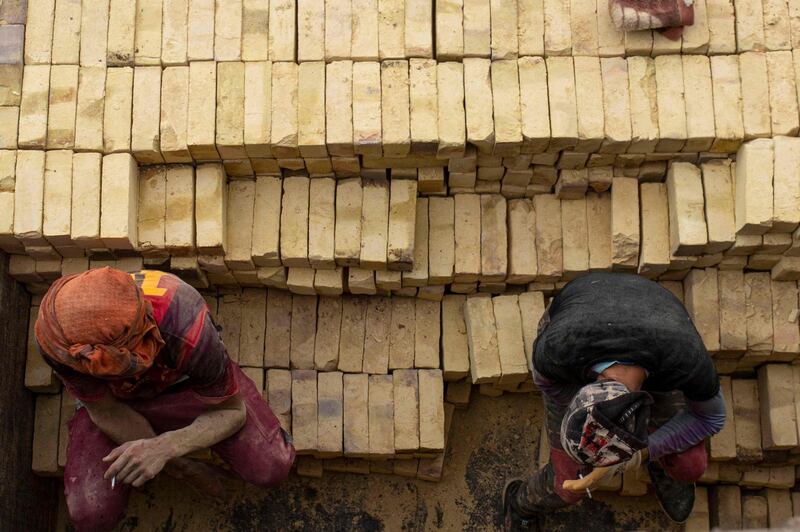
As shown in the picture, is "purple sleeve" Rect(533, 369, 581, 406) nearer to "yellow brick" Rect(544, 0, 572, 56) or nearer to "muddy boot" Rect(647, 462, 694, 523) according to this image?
"muddy boot" Rect(647, 462, 694, 523)

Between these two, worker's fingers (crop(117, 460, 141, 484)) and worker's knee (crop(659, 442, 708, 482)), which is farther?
worker's knee (crop(659, 442, 708, 482))

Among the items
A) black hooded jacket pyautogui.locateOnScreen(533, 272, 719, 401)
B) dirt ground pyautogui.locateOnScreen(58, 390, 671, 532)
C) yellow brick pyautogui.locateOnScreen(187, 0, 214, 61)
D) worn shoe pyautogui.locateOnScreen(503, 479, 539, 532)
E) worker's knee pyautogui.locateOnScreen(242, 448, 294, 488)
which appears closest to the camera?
black hooded jacket pyautogui.locateOnScreen(533, 272, 719, 401)

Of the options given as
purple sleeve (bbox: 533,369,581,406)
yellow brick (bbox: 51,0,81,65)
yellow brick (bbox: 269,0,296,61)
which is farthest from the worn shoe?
yellow brick (bbox: 51,0,81,65)

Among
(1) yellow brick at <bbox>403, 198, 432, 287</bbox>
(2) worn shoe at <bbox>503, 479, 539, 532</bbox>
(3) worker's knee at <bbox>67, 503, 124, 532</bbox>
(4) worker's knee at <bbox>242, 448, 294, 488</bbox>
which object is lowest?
(2) worn shoe at <bbox>503, 479, 539, 532</bbox>

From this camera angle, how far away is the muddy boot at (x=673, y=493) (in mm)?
4660

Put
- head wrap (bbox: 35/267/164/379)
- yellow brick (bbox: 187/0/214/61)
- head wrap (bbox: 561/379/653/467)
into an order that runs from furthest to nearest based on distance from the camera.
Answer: yellow brick (bbox: 187/0/214/61) < head wrap (bbox: 561/379/653/467) < head wrap (bbox: 35/267/164/379)

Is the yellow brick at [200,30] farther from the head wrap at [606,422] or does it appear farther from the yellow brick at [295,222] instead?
the head wrap at [606,422]

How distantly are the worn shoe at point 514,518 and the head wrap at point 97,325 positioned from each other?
226 centimetres

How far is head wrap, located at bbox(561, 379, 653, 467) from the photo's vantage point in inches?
139

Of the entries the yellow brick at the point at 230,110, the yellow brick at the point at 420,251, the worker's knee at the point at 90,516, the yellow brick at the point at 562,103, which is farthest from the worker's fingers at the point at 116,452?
the yellow brick at the point at 562,103

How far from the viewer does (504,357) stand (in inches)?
184

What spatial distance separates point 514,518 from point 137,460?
2.03 m

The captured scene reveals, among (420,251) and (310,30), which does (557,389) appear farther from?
(310,30)

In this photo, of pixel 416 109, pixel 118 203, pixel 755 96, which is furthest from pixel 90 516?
pixel 755 96
